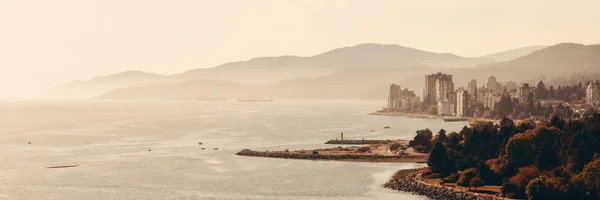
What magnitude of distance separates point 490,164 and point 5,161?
5593 cm

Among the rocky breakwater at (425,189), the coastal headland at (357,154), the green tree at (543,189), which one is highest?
the coastal headland at (357,154)

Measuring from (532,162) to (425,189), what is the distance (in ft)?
35.6

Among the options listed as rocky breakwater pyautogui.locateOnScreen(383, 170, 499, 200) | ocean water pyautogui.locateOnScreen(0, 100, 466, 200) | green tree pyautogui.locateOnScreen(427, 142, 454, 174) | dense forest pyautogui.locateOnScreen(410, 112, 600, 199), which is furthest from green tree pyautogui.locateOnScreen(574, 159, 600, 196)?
green tree pyautogui.locateOnScreen(427, 142, 454, 174)

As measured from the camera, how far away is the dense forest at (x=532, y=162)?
5228 cm

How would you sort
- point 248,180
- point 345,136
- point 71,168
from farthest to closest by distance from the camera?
point 345,136, point 71,168, point 248,180

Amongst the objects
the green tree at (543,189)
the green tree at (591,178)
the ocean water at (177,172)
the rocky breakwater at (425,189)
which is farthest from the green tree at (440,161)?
the green tree at (591,178)

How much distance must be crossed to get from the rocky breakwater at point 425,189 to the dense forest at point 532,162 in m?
2.40

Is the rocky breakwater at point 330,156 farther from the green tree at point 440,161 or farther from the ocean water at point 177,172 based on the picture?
the green tree at point 440,161

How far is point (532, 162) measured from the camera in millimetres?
63250

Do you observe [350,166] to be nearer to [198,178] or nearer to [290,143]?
[198,178]

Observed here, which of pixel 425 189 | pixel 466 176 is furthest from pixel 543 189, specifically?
pixel 425 189

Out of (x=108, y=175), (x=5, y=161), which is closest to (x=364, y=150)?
(x=108, y=175)

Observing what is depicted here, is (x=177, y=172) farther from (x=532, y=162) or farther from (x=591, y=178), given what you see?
(x=591, y=178)

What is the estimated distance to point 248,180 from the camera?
69.2m
